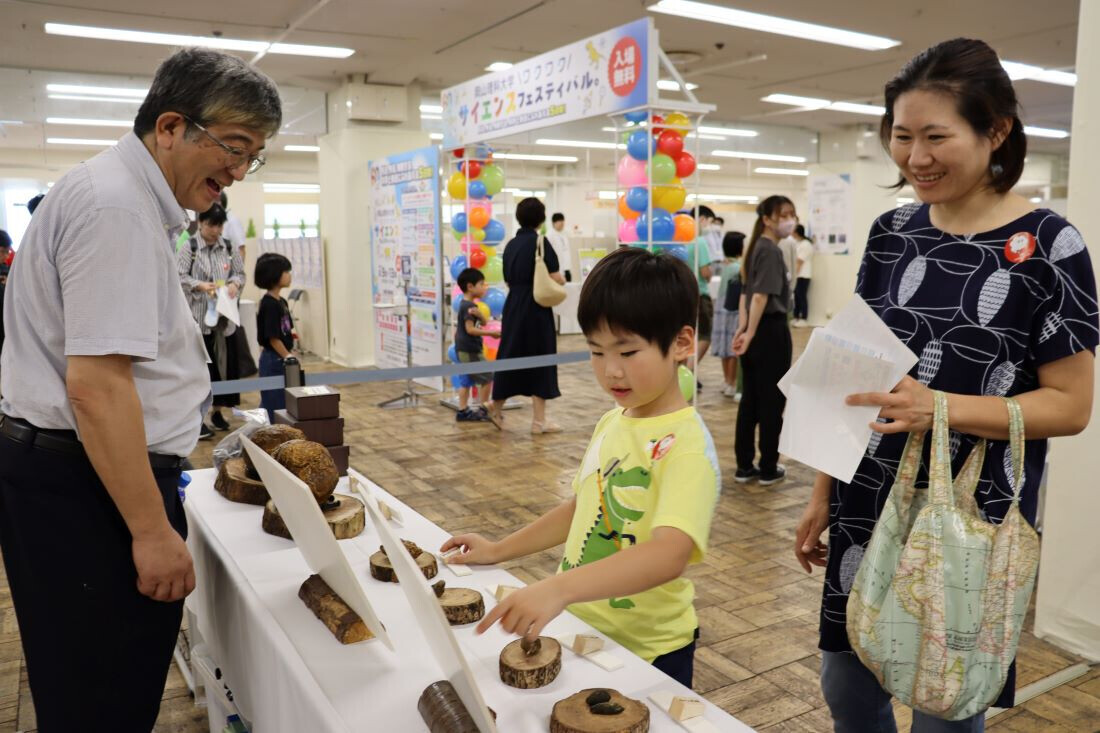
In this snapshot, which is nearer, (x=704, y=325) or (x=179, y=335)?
(x=179, y=335)

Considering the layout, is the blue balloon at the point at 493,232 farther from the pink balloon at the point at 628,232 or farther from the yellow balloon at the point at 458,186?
the pink balloon at the point at 628,232

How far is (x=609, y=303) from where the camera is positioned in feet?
3.67

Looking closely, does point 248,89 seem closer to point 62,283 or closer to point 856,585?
point 62,283

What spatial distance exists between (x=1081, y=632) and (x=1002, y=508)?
1749 mm

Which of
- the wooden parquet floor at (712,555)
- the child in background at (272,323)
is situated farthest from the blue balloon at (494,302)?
the child in background at (272,323)

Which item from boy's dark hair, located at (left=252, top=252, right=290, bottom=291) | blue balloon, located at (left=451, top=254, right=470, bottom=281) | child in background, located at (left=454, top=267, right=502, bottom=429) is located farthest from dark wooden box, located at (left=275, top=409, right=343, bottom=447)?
blue balloon, located at (left=451, top=254, right=470, bottom=281)

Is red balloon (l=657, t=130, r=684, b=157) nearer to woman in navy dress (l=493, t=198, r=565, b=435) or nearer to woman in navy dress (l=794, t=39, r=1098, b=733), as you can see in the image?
woman in navy dress (l=493, t=198, r=565, b=435)

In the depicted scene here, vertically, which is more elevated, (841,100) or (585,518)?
(841,100)

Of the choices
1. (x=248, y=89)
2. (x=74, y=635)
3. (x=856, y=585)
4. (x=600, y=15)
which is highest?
(x=600, y=15)

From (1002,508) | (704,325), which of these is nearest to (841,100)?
(704,325)

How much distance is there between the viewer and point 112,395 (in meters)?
1.14

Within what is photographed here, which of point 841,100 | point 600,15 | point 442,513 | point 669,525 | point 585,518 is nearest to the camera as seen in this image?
point 669,525

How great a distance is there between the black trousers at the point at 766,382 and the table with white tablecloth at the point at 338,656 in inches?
112

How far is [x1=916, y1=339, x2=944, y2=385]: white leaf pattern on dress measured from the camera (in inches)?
46.1
